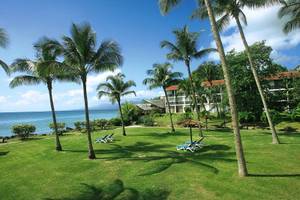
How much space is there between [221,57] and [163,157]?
6923 mm

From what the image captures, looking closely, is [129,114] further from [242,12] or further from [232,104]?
[232,104]

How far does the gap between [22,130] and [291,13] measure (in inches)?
1121

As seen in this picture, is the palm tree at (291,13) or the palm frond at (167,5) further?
the palm tree at (291,13)

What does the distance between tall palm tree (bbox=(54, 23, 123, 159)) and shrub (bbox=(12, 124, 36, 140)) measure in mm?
15403

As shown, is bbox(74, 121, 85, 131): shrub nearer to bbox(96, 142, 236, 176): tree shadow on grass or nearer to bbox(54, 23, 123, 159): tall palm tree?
bbox(96, 142, 236, 176): tree shadow on grass

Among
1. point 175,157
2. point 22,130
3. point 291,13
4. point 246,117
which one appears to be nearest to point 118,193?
point 175,157

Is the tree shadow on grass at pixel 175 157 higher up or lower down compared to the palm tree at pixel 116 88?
lower down

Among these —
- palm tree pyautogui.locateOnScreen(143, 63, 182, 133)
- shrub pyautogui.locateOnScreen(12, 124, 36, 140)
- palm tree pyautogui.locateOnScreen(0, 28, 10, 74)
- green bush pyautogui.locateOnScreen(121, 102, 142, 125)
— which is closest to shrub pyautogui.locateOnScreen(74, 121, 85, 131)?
shrub pyautogui.locateOnScreen(12, 124, 36, 140)

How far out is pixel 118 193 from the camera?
8.47 meters

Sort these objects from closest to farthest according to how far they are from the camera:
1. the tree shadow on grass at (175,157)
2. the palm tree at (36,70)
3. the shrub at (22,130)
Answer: the tree shadow on grass at (175,157) < the palm tree at (36,70) < the shrub at (22,130)

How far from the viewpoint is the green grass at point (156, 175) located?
8109 mm

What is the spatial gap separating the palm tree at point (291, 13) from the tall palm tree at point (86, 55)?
12506 mm

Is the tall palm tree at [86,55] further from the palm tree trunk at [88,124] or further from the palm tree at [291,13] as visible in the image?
the palm tree at [291,13]

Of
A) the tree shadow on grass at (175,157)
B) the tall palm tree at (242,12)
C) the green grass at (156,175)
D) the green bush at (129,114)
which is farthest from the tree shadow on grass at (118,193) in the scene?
the green bush at (129,114)
